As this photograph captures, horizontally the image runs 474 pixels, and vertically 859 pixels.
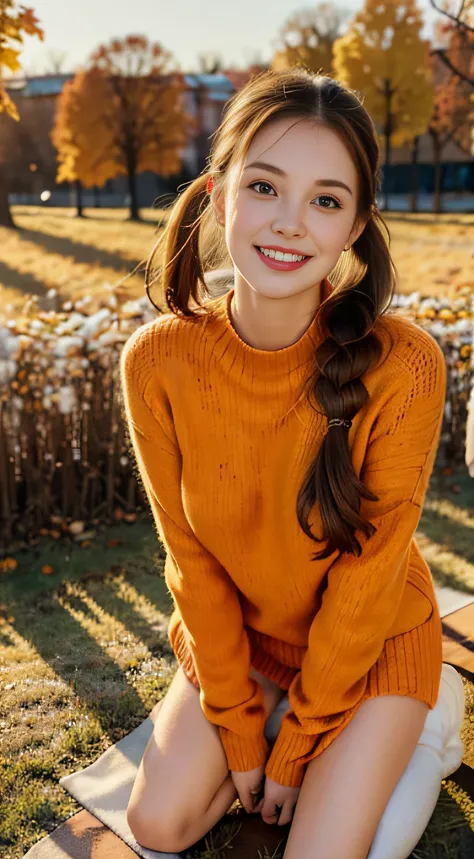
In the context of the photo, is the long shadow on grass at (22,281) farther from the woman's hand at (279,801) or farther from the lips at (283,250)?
the woman's hand at (279,801)

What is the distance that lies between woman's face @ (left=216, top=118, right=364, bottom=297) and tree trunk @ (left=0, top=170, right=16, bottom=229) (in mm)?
11322

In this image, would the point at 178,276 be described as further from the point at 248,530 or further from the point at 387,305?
the point at 248,530

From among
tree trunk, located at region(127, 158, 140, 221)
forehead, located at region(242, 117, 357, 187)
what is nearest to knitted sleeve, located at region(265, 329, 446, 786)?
forehead, located at region(242, 117, 357, 187)

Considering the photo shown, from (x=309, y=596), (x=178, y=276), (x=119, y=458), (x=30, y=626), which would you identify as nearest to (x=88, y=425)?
(x=119, y=458)

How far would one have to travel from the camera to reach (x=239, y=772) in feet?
6.43

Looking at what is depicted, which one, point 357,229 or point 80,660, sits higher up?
point 357,229

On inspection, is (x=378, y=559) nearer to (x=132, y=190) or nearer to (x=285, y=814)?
(x=285, y=814)

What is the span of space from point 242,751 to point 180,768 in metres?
0.16

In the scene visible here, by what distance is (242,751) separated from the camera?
6.38 ft

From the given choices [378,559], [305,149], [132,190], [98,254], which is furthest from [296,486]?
[132,190]

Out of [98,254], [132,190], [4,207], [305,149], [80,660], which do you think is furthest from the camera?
[132,190]

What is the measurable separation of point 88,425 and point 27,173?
11983 millimetres

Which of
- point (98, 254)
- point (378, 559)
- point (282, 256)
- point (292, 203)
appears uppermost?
point (292, 203)

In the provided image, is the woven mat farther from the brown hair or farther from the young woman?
the brown hair
